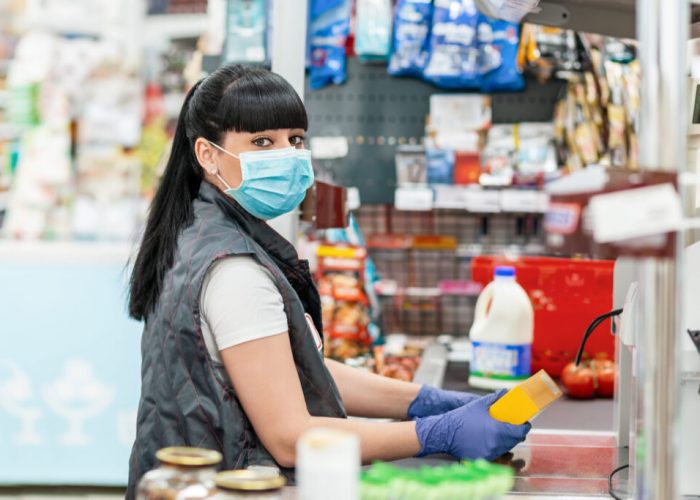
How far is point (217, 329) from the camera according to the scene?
1.80m

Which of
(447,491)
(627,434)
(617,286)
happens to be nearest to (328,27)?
(617,286)

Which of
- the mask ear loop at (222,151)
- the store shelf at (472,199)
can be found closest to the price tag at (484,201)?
the store shelf at (472,199)

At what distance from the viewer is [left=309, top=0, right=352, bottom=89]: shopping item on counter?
501 cm

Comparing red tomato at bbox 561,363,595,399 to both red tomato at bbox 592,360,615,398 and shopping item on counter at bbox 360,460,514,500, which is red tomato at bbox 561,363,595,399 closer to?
red tomato at bbox 592,360,615,398

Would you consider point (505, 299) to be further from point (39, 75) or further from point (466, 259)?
point (39, 75)

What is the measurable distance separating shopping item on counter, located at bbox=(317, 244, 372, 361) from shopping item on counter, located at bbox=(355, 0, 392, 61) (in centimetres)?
115

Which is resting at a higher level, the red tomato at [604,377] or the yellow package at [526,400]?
the yellow package at [526,400]

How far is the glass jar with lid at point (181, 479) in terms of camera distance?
44.2 inches

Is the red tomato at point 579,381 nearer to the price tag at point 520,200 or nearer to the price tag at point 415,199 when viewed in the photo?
the price tag at point 520,200

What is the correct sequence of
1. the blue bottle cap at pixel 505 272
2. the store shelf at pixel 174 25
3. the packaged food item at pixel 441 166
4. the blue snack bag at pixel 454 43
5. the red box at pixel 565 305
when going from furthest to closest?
the store shelf at pixel 174 25, the blue snack bag at pixel 454 43, the packaged food item at pixel 441 166, the red box at pixel 565 305, the blue bottle cap at pixel 505 272

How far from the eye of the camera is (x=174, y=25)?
5871mm

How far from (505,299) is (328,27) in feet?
8.63

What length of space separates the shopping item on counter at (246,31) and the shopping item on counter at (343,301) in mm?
1093

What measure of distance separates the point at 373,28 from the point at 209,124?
2.95 meters
